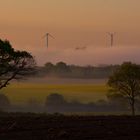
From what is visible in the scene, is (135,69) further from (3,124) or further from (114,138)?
(114,138)

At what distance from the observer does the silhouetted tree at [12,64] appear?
275 ft

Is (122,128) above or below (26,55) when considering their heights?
below

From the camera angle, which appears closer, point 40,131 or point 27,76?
point 40,131

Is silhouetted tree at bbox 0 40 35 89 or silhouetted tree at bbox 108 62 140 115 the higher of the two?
silhouetted tree at bbox 0 40 35 89

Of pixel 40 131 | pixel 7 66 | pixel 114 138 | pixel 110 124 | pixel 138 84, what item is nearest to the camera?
pixel 114 138

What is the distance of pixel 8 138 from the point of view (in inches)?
1672

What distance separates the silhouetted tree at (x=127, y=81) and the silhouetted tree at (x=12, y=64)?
41423 mm

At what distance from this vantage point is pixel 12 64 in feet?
284

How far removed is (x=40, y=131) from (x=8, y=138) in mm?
3586

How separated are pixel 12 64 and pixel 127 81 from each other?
146 feet

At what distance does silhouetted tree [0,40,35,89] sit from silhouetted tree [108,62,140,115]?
4142 centimetres

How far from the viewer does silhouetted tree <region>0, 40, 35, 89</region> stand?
83812mm

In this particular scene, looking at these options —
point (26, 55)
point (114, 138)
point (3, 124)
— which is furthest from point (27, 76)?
point (114, 138)

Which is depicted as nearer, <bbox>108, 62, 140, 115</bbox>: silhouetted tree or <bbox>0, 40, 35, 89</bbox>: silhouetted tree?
<bbox>0, 40, 35, 89</bbox>: silhouetted tree
